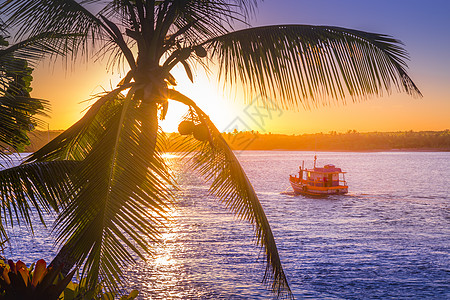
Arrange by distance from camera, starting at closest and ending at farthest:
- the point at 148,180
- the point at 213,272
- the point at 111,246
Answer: the point at 111,246 < the point at 148,180 < the point at 213,272

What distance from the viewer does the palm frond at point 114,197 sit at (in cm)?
415

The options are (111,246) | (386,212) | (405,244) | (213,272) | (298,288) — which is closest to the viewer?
(111,246)

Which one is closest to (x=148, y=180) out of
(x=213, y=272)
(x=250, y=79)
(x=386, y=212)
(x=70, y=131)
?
(x=70, y=131)

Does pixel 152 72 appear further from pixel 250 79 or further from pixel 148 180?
pixel 148 180

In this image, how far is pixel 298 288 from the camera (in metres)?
23.4

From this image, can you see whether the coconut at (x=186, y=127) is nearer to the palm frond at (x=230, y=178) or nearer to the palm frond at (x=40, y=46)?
the palm frond at (x=230, y=178)

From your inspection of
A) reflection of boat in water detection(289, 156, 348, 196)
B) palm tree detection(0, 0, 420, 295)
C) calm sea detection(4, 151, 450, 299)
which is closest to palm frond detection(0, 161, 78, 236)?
palm tree detection(0, 0, 420, 295)

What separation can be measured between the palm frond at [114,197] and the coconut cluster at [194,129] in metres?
0.94

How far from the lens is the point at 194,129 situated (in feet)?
20.0

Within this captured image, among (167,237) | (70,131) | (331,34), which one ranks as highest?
(331,34)

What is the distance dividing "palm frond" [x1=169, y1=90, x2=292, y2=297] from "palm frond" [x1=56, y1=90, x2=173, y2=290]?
1119 mm

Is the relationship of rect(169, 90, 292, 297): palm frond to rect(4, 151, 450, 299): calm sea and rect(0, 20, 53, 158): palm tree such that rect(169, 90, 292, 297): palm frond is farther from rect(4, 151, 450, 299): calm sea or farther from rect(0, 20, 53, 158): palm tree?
rect(4, 151, 450, 299): calm sea

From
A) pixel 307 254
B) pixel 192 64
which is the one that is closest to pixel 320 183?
pixel 307 254

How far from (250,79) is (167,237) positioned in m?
32.9
